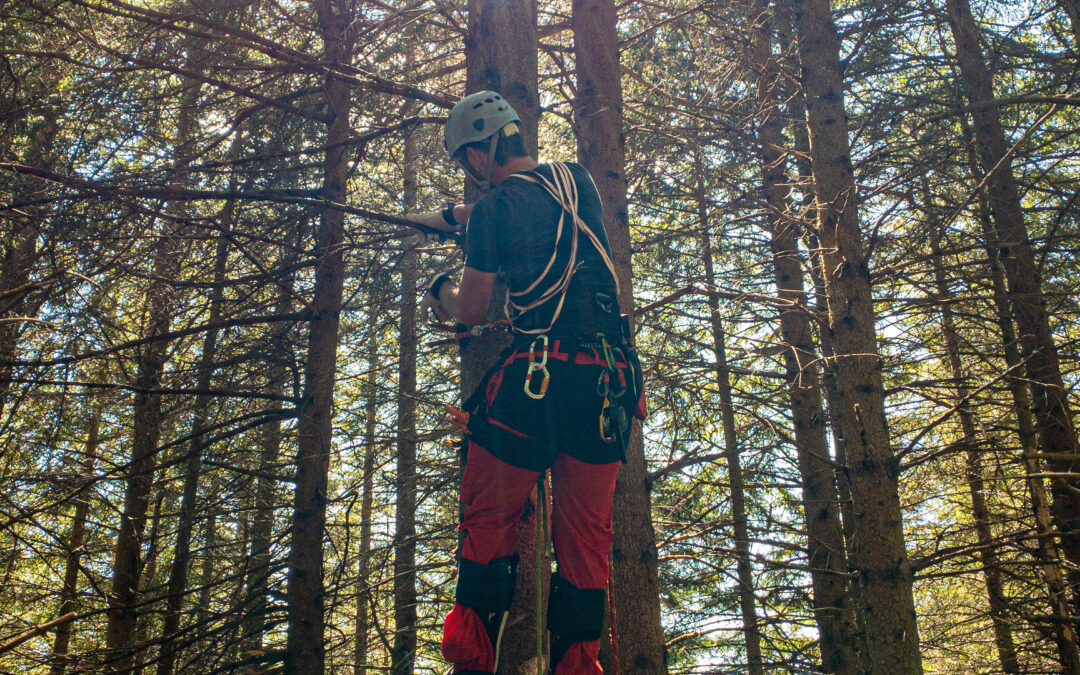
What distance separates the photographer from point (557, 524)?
3463 millimetres

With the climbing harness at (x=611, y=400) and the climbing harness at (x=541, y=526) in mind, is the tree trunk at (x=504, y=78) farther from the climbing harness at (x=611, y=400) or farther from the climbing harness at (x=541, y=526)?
the climbing harness at (x=611, y=400)

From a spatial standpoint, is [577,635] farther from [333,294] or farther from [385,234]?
[333,294]

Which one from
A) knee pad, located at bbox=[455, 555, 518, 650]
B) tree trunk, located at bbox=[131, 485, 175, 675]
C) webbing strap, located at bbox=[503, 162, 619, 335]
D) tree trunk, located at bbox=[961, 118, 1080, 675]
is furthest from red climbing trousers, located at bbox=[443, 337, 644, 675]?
tree trunk, located at bbox=[961, 118, 1080, 675]

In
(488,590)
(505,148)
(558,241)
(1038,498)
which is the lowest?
(488,590)

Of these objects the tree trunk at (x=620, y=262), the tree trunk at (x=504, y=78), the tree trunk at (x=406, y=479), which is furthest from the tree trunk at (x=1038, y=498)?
the tree trunk at (x=406, y=479)

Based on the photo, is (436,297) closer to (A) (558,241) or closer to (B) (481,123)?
(A) (558,241)

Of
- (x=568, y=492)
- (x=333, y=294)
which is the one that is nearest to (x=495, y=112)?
(x=568, y=492)

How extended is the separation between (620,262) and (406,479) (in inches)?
110

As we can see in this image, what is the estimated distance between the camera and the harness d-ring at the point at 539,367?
3316 mm

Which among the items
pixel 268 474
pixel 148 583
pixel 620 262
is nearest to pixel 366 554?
pixel 268 474

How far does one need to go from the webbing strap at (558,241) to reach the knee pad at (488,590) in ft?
3.46

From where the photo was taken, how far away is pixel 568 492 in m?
3.46

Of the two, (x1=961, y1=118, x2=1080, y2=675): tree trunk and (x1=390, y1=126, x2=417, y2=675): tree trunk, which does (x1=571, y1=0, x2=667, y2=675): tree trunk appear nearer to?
(x1=390, y1=126, x2=417, y2=675): tree trunk

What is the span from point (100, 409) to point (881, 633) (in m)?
6.24
